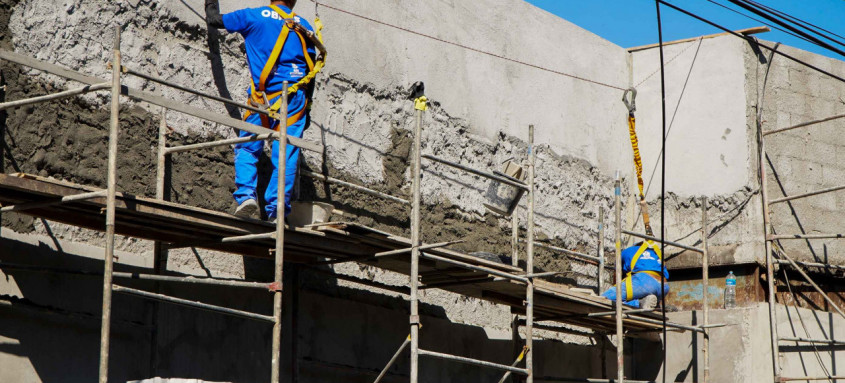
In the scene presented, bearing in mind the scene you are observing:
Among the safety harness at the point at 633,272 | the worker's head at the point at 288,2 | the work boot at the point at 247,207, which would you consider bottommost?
the work boot at the point at 247,207

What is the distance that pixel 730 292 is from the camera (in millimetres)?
11461

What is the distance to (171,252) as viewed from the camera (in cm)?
820

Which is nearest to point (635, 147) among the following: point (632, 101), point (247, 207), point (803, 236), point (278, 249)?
point (632, 101)

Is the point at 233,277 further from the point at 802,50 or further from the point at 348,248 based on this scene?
the point at 802,50

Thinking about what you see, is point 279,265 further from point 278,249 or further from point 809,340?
point 809,340

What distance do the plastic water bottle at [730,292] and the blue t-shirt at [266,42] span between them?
512 cm

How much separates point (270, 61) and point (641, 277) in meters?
4.47

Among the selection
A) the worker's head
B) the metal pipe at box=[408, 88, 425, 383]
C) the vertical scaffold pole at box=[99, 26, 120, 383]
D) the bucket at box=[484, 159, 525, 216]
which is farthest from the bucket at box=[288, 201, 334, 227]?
the bucket at box=[484, 159, 525, 216]

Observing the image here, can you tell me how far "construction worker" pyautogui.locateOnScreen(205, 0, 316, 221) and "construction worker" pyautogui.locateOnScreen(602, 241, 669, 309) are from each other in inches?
153

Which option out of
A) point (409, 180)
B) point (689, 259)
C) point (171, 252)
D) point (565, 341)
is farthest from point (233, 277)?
point (689, 259)

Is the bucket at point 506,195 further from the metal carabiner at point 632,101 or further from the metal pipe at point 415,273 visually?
the metal carabiner at point 632,101

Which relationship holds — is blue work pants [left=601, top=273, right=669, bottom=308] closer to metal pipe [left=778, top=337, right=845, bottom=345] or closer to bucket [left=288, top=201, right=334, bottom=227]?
metal pipe [left=778, top=337, right=845, bottom=345]

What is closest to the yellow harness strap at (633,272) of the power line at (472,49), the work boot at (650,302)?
the work boot at (650,302)

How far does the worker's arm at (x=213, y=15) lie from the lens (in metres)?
8.55
